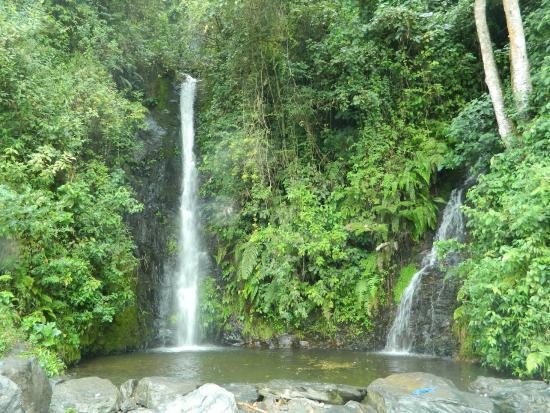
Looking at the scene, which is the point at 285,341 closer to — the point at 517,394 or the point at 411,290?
the point at 411,290

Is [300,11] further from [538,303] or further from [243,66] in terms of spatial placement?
[538,303]

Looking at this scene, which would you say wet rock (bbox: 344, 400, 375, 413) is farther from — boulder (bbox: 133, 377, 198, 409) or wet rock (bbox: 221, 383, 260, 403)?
boulder (bbox: 133, 377, 198, 409)

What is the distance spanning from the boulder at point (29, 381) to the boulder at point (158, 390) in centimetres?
113

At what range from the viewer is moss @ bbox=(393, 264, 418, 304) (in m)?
10.3

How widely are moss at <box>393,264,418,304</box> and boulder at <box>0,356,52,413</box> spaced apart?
7.03 metres

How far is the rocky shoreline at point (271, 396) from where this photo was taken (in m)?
5.65

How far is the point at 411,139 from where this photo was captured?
1188 cm

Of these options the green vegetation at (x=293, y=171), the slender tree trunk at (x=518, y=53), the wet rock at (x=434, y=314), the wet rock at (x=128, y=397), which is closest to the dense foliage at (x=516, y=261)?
the green vegetation at (x=293, y=171)

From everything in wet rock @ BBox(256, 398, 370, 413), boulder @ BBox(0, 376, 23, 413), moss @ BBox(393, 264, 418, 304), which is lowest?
wet rock @ BBox(256, 398, 370, 413)

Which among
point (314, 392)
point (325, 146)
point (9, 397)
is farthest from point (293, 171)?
point (9, 397)

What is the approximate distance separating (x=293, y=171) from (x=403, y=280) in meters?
3.92

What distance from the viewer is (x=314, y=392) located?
6520mm

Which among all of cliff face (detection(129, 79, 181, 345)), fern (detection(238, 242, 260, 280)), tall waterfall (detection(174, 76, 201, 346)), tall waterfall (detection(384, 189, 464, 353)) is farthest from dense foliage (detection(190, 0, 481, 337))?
cliff face (detection(129, 79, 181, 345))

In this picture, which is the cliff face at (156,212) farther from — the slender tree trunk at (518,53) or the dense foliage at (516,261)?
the slender tree trunk at (518,53)
